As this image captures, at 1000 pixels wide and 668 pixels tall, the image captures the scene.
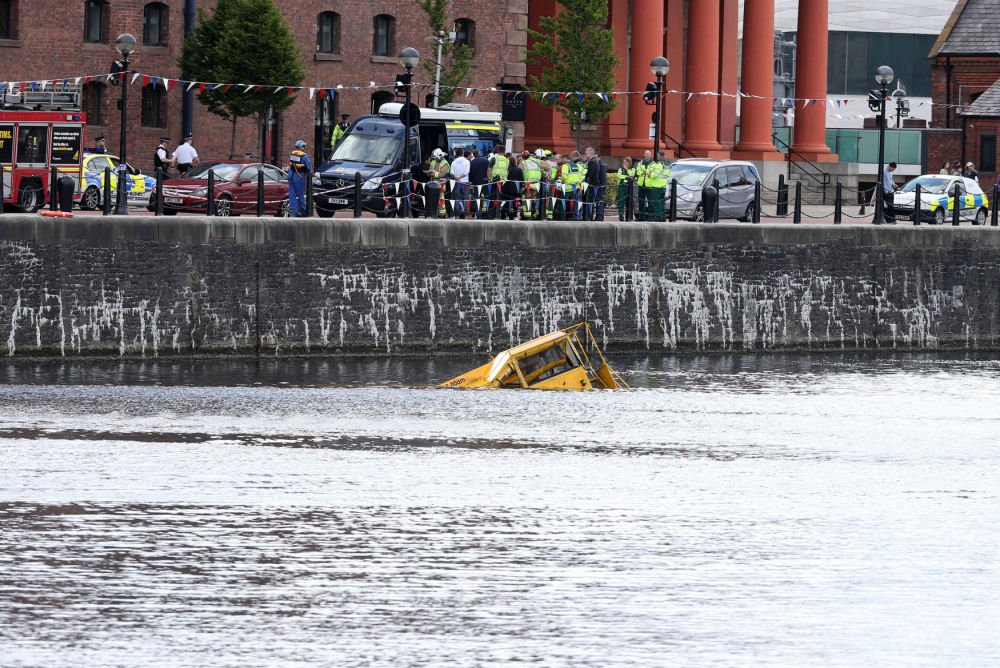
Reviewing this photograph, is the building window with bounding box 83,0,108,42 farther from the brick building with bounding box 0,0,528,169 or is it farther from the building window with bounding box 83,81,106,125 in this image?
the building window with bounding box 83,81,106,125

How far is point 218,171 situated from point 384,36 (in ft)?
79.2

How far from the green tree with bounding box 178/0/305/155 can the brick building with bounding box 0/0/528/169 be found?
1007 millimetres

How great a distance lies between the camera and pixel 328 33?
197ft

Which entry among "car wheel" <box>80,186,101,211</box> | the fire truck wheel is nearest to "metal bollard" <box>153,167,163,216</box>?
the fire truck wheel

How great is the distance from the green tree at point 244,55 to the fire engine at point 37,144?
47.8 feet

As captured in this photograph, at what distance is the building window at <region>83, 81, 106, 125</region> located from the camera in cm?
5569

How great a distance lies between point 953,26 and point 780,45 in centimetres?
945

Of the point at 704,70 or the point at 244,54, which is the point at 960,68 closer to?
the point at 704,70

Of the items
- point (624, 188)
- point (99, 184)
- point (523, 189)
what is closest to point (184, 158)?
point (99, 184)

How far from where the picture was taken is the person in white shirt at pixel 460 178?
3350 centimetres

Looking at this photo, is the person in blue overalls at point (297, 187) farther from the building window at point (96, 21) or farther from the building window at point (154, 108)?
the building window at point (154, 108)

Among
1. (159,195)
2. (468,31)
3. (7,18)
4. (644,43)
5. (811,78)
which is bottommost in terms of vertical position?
(159,195)

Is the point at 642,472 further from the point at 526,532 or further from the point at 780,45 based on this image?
the point at 780,45

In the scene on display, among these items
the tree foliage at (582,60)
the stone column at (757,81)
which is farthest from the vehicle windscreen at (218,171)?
the stone column at (757,81)
